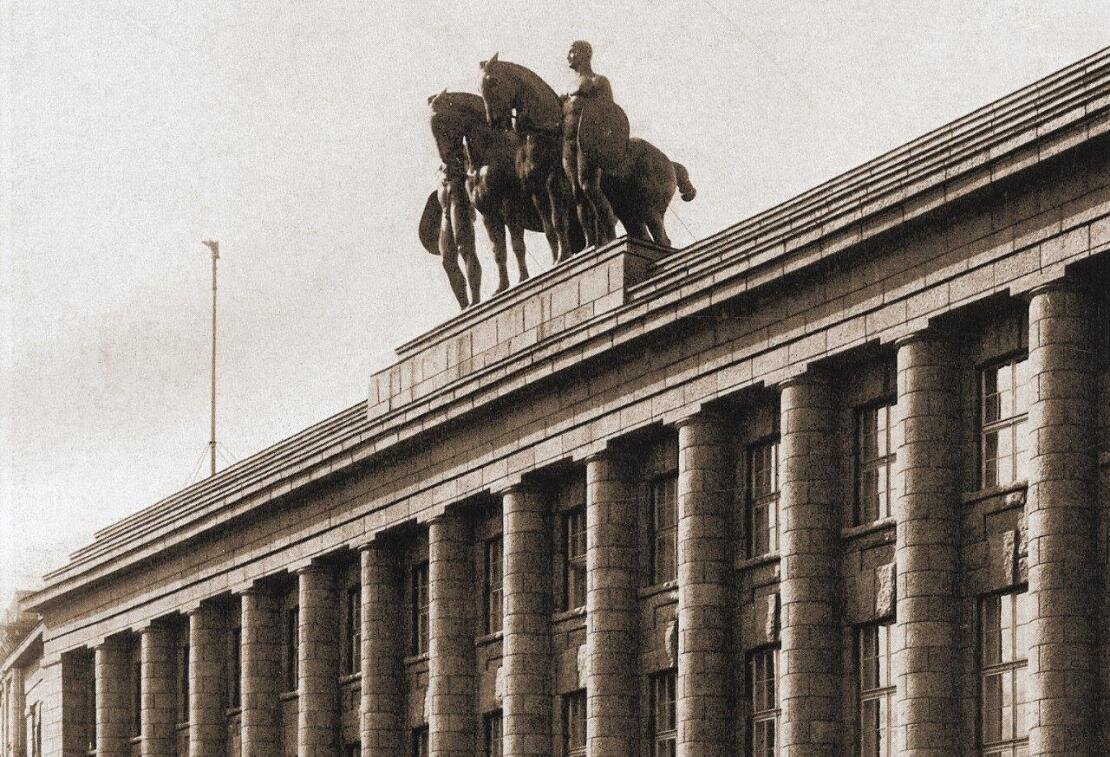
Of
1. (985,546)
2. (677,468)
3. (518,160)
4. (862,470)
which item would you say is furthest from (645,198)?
(985,546)

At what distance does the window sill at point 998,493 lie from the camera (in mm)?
42656

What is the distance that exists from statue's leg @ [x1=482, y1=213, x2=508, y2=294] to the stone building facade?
1174mm

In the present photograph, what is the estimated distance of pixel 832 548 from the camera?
46469 mm

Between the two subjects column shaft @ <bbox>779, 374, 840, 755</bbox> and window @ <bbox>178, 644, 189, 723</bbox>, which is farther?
window @ <bbox>178, 644, 189, 723</bbox>

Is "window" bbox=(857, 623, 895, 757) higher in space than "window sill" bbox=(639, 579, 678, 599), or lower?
lower

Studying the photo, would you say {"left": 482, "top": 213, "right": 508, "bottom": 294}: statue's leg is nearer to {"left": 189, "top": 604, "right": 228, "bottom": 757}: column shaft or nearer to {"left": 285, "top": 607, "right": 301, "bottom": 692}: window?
{"left": 285, "top": 607, "right": 301, "bottom": 692}: window

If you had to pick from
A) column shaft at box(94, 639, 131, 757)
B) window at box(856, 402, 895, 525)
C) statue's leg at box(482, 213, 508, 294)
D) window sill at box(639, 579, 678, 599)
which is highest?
statue's leg at box(482, 213, 508, 294)

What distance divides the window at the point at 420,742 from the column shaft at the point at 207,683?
32.1 ft

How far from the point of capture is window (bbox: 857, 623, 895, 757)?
45000 mm

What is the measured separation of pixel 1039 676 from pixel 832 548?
21.1 ft

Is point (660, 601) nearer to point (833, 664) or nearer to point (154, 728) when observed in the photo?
point (833, 664)

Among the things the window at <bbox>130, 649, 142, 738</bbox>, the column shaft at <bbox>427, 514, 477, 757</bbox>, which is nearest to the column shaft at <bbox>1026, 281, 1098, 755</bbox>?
the column shaft at <bbox>427, 514, 477, 757</bbox>

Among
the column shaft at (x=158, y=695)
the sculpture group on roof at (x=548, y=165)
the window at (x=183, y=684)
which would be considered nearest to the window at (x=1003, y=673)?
the sculpture group on roof at (x=548, y=165)

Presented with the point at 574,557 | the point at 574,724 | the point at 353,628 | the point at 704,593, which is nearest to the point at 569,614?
the point at 574,557
